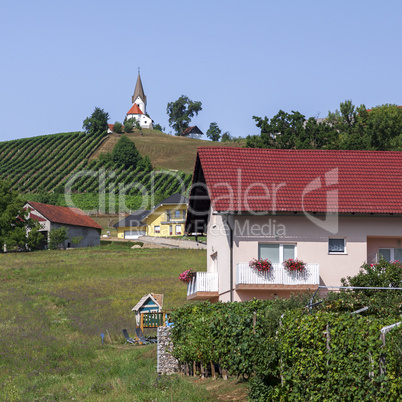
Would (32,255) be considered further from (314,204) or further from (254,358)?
(254,358)

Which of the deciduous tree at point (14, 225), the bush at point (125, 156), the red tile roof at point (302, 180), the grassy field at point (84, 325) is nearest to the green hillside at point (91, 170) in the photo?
the bush at point (125, 156)

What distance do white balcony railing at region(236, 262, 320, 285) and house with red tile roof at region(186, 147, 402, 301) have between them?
42 mm

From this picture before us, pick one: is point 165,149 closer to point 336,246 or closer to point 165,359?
point 336,246

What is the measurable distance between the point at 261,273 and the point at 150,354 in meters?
5.85

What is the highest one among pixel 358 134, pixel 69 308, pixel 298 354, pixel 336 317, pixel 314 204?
pixel 358 134

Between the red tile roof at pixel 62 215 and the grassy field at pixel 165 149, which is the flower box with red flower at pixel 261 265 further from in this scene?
the grassy field at pixel 165 149

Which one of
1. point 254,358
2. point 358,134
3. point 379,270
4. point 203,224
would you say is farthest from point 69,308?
point 358,134

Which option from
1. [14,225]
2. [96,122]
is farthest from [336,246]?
[96,122]

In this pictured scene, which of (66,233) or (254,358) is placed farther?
(66,233)

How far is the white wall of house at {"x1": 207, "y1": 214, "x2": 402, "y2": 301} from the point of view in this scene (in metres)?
26.8

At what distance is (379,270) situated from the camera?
23.7 meters

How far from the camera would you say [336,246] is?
27.3m

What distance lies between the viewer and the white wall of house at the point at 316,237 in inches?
1054

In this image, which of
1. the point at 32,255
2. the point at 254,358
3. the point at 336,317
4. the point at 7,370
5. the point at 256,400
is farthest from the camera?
the point at 32,255
